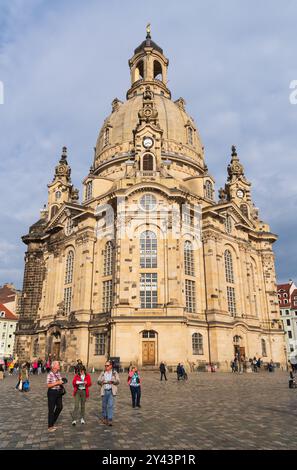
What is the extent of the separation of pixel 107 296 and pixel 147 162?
17.1 m

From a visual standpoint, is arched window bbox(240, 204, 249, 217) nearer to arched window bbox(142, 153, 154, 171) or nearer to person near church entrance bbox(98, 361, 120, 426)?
arched window bbox(142, 153, 154, 171)

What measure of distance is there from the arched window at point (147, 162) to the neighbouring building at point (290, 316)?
164 ft

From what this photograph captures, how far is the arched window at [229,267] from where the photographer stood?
Answer: 4472 centimetres

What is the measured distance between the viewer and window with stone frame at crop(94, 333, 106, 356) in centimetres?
3650

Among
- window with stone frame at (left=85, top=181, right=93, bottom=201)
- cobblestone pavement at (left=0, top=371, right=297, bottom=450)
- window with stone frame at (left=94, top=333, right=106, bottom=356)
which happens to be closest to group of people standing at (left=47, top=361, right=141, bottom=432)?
cobblestone pavement at (left=0, top=371, right=297, bottom=450)

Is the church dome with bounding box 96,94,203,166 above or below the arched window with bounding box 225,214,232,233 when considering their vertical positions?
above

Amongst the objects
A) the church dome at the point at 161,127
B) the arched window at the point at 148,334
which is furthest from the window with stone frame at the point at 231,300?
the church dome at the point at 161,127

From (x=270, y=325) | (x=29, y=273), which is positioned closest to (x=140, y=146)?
(x=29, y=273)

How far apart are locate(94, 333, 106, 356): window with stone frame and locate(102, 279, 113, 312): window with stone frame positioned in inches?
104

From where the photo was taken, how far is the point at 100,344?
121ft

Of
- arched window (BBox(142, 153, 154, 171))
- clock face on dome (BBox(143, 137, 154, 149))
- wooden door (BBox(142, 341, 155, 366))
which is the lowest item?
wooden door (BBox(142, 341, 155, 366))

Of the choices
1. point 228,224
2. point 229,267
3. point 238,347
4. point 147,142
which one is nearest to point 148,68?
point 147,142

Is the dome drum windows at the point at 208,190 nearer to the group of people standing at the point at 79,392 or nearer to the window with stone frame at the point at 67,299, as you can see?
the window with stone frame at the point at 67,299

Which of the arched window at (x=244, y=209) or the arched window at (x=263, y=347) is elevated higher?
the arched window at (x=244, y=209)
